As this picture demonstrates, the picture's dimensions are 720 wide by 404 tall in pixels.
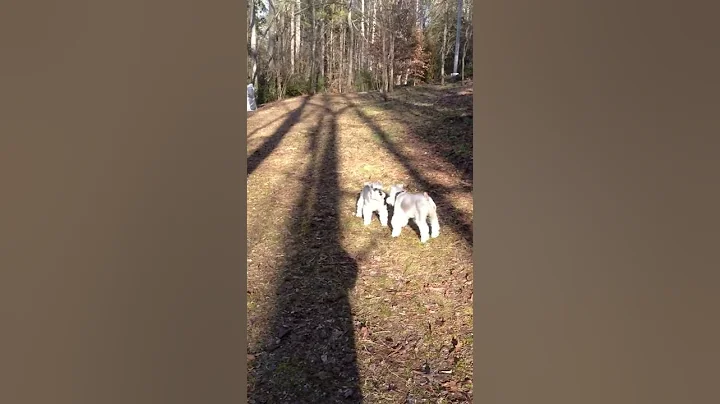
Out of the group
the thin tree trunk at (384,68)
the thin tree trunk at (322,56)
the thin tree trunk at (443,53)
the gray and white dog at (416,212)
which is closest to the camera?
the gray and white dog at (416,212)

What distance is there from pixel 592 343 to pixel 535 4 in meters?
0.63

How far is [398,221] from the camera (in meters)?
3.80

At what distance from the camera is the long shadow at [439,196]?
404 cm

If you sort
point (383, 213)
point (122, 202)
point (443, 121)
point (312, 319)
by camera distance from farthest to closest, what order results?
point (443, 121), point (383, 213), point (312, 319), point (122, 202)

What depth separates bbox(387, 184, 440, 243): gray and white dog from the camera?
371 centimetres

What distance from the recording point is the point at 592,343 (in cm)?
92

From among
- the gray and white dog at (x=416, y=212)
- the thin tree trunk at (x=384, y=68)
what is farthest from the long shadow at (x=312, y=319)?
the thin tree trunk at (x=384, y=68)

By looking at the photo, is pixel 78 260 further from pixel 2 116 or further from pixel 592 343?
pixel 592 343

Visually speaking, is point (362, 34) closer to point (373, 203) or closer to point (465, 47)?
point (465, 47)

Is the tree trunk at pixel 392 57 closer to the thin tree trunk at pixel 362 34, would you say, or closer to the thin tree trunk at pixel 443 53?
the thin tree trunk at pixel 362 34

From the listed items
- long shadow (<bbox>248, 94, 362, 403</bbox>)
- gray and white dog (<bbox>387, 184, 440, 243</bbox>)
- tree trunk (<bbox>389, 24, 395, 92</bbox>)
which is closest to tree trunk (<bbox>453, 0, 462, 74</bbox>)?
tree trunk (<bbox>389, 24, 395, 92</bbox>)

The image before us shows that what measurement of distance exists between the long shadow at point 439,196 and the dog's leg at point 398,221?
1.26ft

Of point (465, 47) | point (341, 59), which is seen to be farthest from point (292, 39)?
point (465, 47)

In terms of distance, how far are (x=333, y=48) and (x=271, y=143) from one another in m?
1.79
